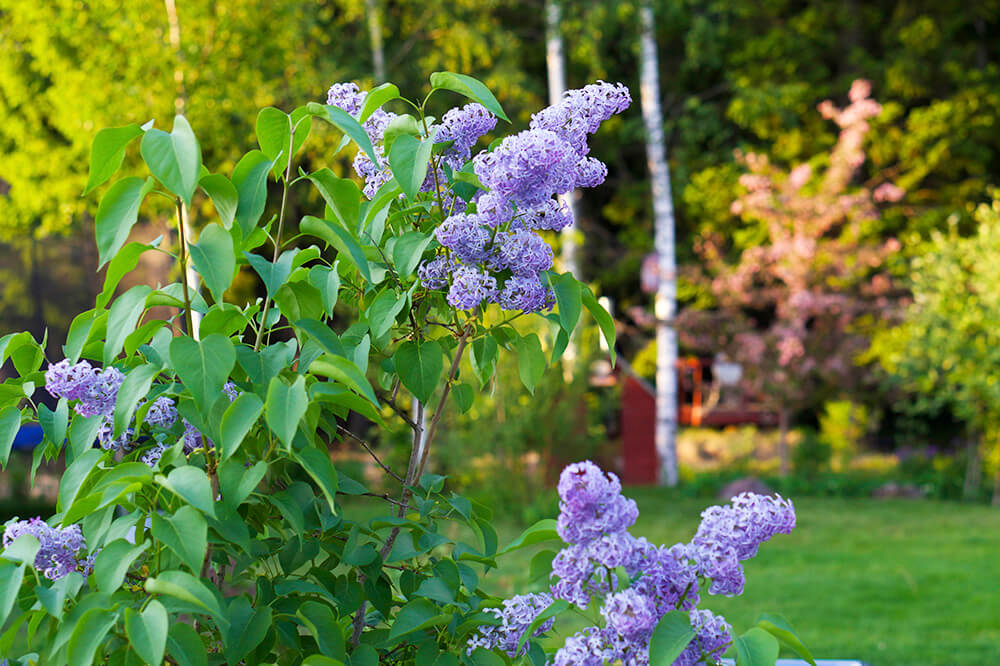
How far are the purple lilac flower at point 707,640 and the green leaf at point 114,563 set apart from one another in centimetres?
69

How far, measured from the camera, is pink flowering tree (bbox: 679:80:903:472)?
1179 cm

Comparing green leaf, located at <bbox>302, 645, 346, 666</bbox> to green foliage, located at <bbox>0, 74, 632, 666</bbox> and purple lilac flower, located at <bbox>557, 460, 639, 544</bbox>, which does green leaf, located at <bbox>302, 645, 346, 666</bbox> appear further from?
purple lilac flower, located at <bbox>557, 460, 639, 544</bbox>

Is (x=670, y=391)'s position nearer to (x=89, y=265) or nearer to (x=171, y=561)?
(x=89, y=265)

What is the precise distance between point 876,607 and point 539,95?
1070cm

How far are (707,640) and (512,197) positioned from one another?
64cm

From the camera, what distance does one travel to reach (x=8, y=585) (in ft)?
3.84

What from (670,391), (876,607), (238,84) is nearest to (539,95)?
(670,391)

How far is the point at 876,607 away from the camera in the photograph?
19.1ft

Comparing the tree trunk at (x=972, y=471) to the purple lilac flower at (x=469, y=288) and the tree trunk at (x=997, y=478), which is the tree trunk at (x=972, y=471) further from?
the purple lilac flower at (x=469, y=288)

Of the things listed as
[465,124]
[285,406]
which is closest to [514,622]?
[285,406]

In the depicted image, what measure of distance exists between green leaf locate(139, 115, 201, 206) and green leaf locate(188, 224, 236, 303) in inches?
2.9

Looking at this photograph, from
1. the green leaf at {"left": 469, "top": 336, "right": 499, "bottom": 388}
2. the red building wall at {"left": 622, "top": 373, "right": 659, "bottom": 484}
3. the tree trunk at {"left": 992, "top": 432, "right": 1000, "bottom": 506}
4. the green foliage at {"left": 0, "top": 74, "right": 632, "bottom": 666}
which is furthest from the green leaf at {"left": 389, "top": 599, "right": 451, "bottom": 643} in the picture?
the red building wall at {"left": 622, "top": 373, "right": 659, "bottom": 484}

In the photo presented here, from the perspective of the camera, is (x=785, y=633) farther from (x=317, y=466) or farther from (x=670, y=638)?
(x=317, y=466)

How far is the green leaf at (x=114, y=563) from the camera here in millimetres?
1175
